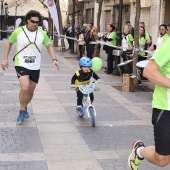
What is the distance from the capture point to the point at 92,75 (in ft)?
23.3

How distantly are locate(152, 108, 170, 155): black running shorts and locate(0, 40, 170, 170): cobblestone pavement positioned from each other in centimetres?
119

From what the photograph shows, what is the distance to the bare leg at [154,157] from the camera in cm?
388

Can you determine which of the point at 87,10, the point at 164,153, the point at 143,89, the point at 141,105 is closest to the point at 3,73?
the point at 143,89

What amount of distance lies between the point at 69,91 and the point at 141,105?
7.04 feet

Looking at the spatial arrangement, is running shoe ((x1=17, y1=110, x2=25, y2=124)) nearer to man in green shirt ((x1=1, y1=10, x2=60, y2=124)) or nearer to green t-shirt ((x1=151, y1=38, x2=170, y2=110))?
man in green shirt ((x1=1, y1=10, x2=60, y2=124))

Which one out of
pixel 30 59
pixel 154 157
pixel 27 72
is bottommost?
pixel 154 157

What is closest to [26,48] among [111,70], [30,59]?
[30,59]

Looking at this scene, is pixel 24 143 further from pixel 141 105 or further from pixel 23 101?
pixel 141 105

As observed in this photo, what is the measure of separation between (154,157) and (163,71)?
0.88 metres

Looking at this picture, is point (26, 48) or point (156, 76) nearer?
point (156, 76)

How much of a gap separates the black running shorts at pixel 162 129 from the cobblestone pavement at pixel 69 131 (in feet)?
3.89

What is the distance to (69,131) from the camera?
21.2ft

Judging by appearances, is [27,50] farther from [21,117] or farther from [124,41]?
[124,41]

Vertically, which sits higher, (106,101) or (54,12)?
(54,12)
